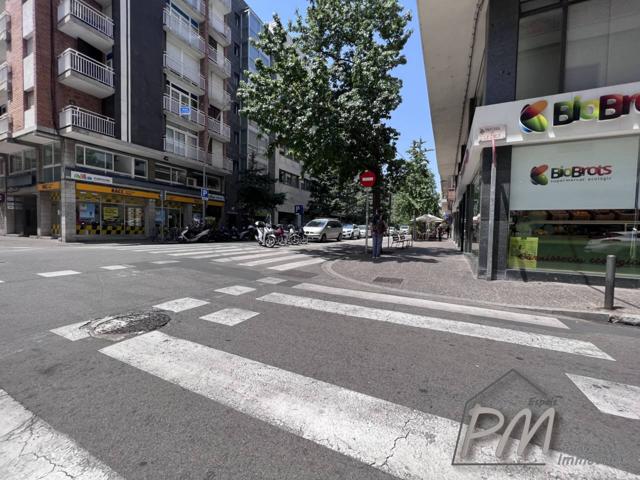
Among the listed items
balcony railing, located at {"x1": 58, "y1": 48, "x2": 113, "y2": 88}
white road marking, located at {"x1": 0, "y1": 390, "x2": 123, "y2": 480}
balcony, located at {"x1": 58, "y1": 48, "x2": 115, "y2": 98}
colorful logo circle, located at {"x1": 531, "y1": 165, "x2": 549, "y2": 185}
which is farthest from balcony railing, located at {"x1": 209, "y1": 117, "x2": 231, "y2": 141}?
white road marking, located at {"x1": 0, "y1": 390, "x2": 123, "y2": 480}

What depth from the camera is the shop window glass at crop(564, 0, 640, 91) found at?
7086mm

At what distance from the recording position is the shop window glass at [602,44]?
7086mm

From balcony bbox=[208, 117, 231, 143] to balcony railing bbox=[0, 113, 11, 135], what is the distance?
12.6m

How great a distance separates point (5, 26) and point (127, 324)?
28.8 metres

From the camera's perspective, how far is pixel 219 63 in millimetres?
26812

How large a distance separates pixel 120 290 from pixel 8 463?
4724 millimetres

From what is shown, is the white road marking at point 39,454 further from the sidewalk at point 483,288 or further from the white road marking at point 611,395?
the sidewalk at point 483,288

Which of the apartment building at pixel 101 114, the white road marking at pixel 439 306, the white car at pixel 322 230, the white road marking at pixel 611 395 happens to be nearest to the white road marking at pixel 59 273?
the white road marking at pixel 439 306

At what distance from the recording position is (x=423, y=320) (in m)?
4.77

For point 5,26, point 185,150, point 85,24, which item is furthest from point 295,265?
point 5,26

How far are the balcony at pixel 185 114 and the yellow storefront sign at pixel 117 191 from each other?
20.8 ft

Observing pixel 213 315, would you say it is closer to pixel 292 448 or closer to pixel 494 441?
pixel 292 448

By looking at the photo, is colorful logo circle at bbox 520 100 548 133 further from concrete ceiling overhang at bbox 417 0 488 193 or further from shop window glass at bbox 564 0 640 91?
concrete ceiling overhang at bbox 417 0 488 193

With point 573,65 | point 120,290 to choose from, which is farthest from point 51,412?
point 573,65
